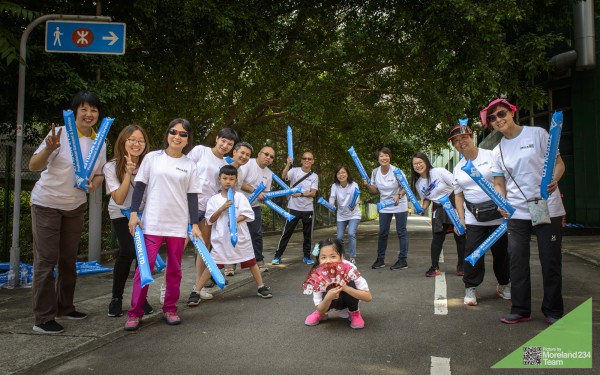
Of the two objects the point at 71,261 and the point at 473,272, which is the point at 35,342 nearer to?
the point at 71,261

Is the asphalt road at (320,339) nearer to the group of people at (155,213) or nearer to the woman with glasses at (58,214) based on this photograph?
the group of people at (155,213)

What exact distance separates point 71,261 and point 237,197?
1.94 metres

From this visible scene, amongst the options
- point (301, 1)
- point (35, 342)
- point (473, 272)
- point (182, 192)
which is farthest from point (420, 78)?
point (35, 342)

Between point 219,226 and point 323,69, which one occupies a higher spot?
point 323,69

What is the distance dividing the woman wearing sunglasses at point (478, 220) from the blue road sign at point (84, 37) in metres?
4.42

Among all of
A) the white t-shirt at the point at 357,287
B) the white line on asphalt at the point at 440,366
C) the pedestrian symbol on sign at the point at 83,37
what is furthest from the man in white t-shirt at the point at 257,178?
the white line on asphalt at the point at 440,366

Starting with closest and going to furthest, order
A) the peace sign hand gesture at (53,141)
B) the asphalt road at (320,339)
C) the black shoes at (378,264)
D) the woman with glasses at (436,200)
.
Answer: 1. the asphalt road at (320,339)
2. the peace sign hand gesture at (53,141)
3. the woman with glasses at (436,200)
4. the black shoes at (378,264)

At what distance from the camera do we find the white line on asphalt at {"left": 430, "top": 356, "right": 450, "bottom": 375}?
3.49 m

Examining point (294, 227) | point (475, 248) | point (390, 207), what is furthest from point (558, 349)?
point (294, 227)

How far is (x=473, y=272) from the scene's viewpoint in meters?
5.70

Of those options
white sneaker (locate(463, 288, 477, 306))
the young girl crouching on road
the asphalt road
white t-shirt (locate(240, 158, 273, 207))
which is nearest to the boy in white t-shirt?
the asphalt road

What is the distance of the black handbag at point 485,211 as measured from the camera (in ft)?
18.4

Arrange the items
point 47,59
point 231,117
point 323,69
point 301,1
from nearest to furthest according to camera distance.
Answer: point 47,59, point 301,1, point 323,69, point 231,117

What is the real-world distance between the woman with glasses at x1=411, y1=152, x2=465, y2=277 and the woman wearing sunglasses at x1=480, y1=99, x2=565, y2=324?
7.96 ft
